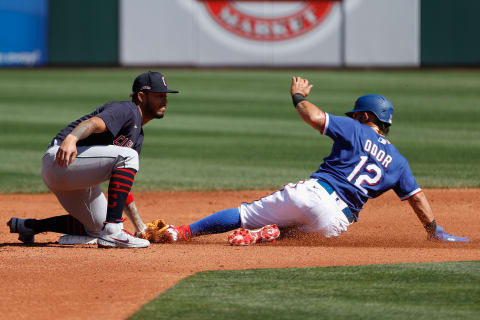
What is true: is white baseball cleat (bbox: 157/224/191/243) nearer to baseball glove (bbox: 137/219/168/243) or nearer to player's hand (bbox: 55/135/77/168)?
baseball glove (bbox: 137/219/168/243)

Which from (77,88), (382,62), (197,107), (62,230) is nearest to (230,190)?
(62,230)

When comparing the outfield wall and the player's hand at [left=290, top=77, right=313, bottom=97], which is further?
the outfield wall

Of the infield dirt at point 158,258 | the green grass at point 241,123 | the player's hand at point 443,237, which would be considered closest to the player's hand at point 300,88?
the infield dirt at point 158,258

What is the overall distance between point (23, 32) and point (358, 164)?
20586 mm

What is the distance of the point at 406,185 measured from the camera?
18.7 ft

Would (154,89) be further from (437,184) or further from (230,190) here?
(437,184)

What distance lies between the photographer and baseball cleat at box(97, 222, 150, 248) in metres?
5.50

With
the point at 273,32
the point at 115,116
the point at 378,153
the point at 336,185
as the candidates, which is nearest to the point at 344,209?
the point at 336,185

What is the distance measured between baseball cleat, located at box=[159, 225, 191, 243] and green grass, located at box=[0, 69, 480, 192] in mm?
3069

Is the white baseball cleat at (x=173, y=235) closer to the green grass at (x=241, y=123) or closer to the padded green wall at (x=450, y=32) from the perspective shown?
the green grass at (x=241, y=123)

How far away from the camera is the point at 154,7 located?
25.9 m

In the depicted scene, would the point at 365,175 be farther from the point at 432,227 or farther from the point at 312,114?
the point at 432,227

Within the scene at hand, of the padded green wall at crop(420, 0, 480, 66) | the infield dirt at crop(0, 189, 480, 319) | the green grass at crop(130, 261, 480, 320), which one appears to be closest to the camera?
the green grass at crop(130, 261, 480, 320)

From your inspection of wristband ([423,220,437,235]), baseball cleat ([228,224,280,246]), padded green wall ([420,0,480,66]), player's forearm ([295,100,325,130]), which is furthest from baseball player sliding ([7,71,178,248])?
padded green wall ([420,0,480,66])
